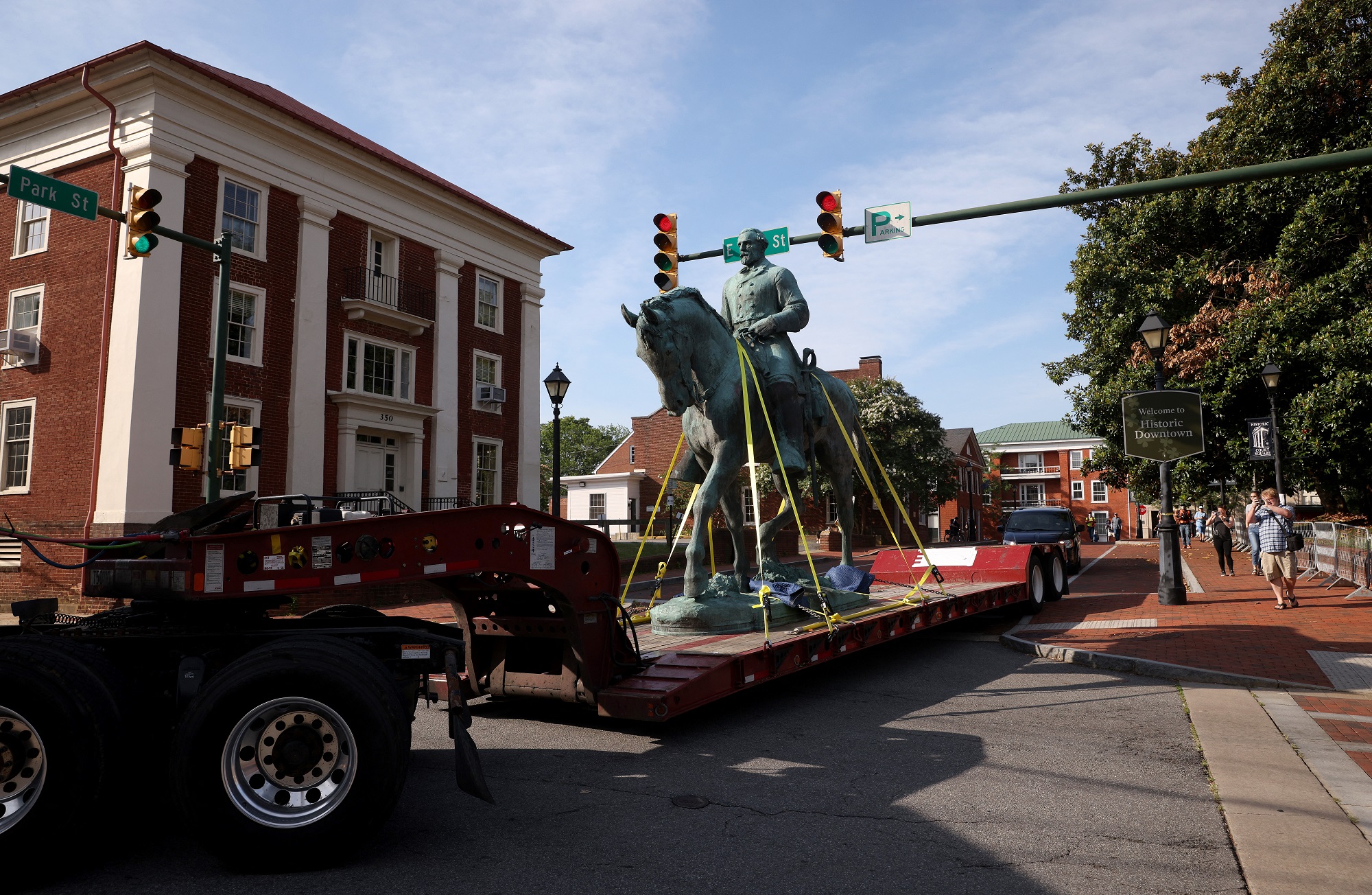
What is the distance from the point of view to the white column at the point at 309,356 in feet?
69.9

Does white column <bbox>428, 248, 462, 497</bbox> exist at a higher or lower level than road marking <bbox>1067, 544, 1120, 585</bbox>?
higher

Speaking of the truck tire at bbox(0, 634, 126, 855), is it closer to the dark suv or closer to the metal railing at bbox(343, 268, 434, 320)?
the metal railing at bbox(343, 268, 434, 320)

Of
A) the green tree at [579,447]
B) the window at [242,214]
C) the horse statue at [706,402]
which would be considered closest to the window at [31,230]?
the window at [242,214]

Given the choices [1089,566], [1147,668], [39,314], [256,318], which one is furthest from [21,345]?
[1089,566]

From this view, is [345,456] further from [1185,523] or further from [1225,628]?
[1185,523]

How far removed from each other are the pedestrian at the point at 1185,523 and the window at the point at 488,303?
27.1 meters

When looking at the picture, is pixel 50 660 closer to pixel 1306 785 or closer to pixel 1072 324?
pixel 1306 785

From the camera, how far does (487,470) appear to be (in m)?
27.4

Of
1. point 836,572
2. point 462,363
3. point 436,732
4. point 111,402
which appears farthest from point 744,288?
point 462,363

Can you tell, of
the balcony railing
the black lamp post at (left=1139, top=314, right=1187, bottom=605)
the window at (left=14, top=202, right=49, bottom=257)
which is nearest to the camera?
the black lamp post at (left=1139, top=314, right=1187, bottom=605)

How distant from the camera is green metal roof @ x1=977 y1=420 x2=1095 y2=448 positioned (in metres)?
84.6

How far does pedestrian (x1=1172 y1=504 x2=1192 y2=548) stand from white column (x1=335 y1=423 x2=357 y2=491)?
99.9ft

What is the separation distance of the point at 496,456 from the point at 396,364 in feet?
15.3

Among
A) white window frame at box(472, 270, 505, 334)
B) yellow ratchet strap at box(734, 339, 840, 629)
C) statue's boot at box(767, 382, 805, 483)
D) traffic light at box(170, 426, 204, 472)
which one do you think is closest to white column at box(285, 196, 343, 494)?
white window frame at box(472, 270, 505, 334)
